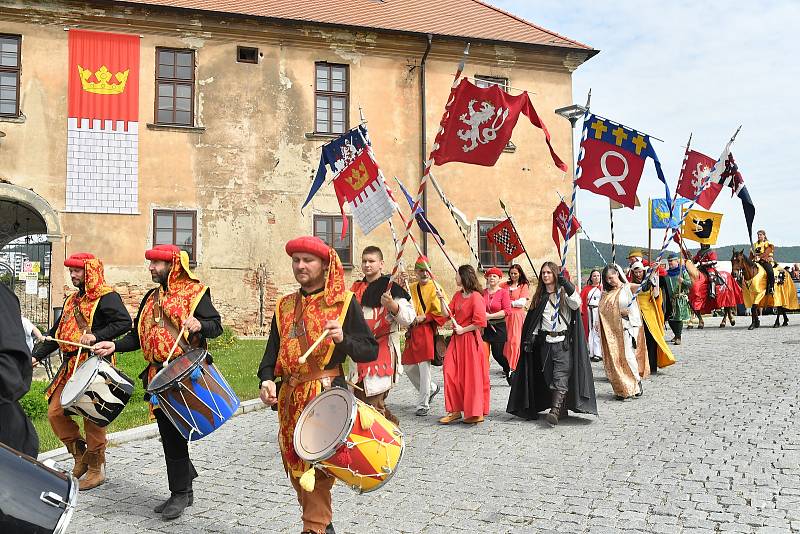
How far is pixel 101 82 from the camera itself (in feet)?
56.0

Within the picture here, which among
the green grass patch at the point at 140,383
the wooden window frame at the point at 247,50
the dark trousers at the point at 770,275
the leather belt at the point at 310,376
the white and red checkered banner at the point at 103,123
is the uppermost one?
the wooden window frame at the point at 247,50

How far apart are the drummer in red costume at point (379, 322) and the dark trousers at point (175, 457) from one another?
2.16 meters

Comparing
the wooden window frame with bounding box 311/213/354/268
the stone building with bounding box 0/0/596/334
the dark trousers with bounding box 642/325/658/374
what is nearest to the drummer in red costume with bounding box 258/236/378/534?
the dark trousers with bounding box 642/325/658/374

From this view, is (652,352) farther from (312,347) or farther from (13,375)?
(13,375)

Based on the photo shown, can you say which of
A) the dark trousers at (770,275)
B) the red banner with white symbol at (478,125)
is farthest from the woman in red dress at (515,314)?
the dark trousers at (770,275)

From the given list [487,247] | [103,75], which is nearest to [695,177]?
[487,247]

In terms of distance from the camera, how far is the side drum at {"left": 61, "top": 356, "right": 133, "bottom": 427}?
5.19 metres

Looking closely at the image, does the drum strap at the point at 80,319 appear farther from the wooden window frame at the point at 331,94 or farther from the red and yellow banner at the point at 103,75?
the wooden window frame at the point at 331,94

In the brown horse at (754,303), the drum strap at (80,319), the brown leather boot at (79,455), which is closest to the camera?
the brown leather boot at (79,455)

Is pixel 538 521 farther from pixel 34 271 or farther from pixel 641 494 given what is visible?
pixel 34 271

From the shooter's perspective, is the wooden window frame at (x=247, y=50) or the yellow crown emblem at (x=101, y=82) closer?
the yellow crown emblem at (x=101, y=82)

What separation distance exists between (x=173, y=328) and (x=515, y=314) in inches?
290

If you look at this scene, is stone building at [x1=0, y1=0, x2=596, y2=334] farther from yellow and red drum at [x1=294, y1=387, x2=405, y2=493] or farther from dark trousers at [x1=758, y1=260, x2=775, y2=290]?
yellow and red drum at [x1=294, y1=387, x2=405, y2=493]

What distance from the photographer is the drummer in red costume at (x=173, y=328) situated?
498 cm
